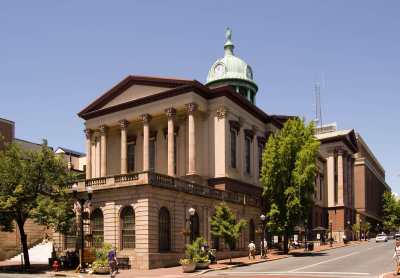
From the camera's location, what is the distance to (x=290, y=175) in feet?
165

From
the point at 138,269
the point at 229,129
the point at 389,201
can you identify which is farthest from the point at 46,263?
the point at 389,201

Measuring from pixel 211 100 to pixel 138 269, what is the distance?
25461 millimetres

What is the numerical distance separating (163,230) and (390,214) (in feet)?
392

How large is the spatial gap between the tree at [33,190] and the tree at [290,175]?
22.5 meters

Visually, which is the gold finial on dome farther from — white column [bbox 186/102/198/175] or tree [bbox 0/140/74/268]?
tree [bbox 0/140/74/268]

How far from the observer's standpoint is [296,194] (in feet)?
159

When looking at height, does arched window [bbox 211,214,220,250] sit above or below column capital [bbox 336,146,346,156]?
below

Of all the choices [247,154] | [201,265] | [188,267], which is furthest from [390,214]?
[188,267]

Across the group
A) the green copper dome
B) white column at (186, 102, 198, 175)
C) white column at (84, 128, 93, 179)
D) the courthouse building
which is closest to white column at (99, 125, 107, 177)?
the courthouse building

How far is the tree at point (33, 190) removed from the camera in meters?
33.6

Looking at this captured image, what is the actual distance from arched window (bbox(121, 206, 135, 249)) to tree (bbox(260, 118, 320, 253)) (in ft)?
60.2

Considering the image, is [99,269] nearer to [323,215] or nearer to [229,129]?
[229,129]

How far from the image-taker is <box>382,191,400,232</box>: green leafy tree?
134500 mm

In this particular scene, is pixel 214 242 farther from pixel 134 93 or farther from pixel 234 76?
pixel 234 76
